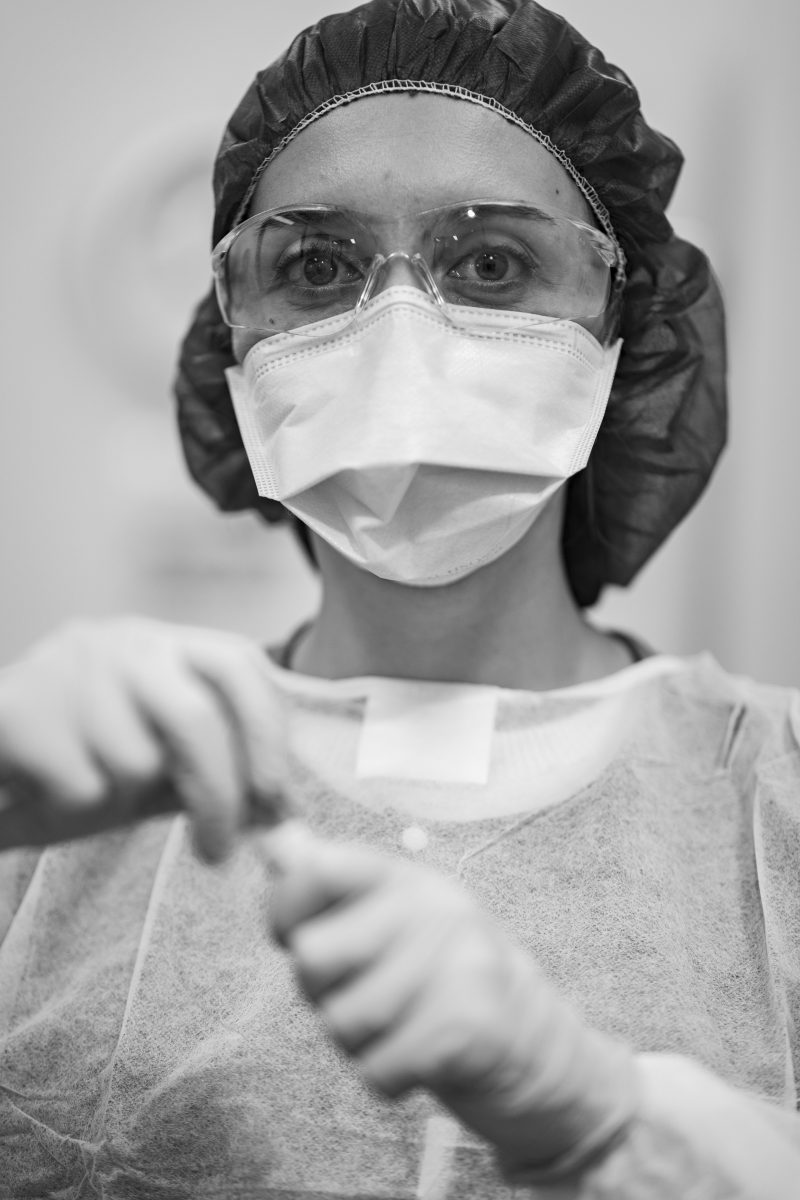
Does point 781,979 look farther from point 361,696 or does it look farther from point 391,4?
point 391,4

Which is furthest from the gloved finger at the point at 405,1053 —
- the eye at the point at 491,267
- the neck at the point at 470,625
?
the eye at the point at 491,267

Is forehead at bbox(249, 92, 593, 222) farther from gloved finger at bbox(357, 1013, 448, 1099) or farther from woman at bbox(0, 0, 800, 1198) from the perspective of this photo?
gloved finger at bbox(357, 1013, 448, 1099)

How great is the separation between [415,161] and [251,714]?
698mm

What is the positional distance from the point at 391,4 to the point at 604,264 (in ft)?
1.22

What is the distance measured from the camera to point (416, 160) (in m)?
1.19

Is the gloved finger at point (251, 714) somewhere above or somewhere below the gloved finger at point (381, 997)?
above

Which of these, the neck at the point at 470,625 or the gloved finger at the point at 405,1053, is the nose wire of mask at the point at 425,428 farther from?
the gloved finger at the point at 405,1053

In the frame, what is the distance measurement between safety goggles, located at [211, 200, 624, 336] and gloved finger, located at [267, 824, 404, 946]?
65 centimetres

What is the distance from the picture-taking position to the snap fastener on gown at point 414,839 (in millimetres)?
1203

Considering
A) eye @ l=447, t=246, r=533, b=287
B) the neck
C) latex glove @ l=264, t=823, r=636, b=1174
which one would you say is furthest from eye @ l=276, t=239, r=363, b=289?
latex glove @ l=264, t=823, r=636, b=1174

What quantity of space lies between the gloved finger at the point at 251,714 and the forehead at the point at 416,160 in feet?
2.00

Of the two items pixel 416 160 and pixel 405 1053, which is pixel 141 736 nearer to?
pixel 405 1053

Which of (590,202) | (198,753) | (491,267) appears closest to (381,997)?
(198,753)

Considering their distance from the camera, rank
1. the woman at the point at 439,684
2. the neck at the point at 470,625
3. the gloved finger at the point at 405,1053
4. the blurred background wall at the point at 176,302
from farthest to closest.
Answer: the blurred background wall at the point at 176,302 < the neck at the point at 470,625 < the woman at the point at 439,684 < the gloved finger at the point at 405,1053
